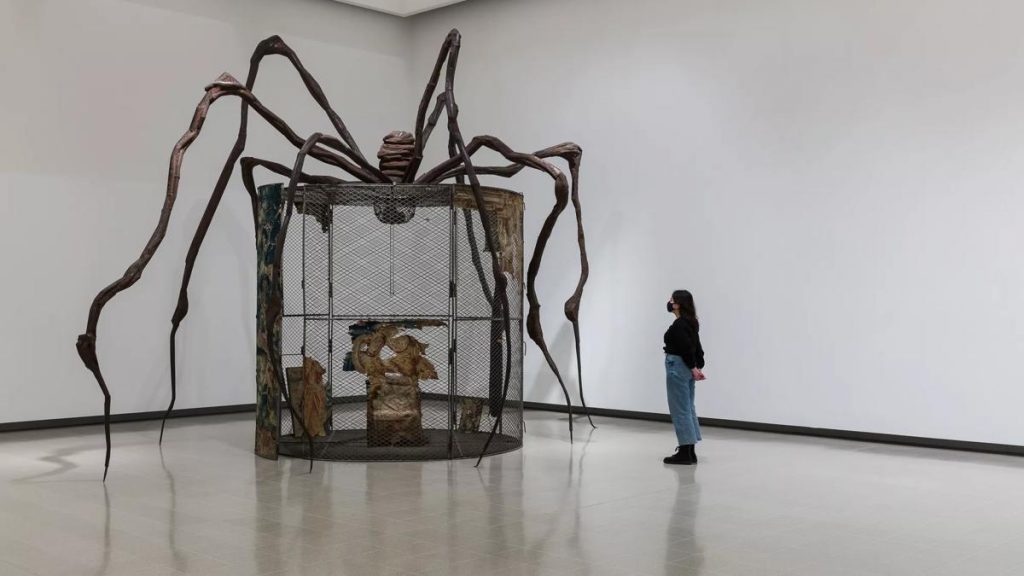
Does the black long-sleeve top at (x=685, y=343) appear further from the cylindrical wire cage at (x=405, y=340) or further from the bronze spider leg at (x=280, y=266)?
the bronze spider leg at (x=280, y=266)

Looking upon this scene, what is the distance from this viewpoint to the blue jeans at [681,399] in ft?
22.2

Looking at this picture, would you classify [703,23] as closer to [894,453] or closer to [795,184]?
[795,184]

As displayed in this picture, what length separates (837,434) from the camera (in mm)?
8133

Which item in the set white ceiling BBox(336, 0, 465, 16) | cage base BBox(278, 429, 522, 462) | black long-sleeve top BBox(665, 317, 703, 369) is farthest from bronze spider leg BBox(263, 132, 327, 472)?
white ceiling BBox(336, 0, 465, 16)

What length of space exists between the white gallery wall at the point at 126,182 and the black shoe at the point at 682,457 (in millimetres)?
4849

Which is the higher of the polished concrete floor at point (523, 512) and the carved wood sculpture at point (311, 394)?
the carved wood sculpture at point (311, 394)

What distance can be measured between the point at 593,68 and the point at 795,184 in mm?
2471

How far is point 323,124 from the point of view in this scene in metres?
10.8

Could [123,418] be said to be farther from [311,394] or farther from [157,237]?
[157,237]

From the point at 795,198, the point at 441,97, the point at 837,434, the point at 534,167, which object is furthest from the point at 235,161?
the point at 837,434

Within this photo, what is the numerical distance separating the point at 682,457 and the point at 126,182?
5.44 meters

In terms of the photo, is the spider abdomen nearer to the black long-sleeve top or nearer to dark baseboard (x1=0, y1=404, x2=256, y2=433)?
the black long-sleeve top

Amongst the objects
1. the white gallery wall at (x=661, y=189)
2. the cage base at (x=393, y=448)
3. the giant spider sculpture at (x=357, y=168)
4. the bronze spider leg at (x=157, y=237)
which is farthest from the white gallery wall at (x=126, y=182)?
the bronze spider leg at (x=157, y=237)

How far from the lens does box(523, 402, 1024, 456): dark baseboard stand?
24.2 feet
